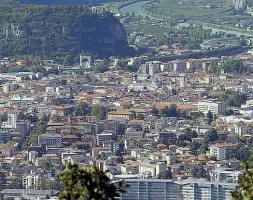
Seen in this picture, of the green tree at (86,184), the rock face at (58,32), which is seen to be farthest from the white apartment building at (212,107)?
the green tree at (86,184)

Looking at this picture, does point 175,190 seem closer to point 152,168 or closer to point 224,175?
point 224,175

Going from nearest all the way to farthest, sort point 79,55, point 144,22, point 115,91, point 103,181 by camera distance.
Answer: point 103,181 → point 115,91 → point 79,55 → point 144,22

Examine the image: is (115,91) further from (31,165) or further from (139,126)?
(31,165)

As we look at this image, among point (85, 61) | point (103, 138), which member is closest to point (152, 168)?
point (103, 138)

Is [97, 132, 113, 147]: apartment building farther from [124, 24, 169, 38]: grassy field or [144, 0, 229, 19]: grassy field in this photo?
[144, 0, 229, 19]: grassy field

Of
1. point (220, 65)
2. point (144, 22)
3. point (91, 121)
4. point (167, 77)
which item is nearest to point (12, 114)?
point (91, 121)

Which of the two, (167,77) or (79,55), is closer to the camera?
(167,77)
